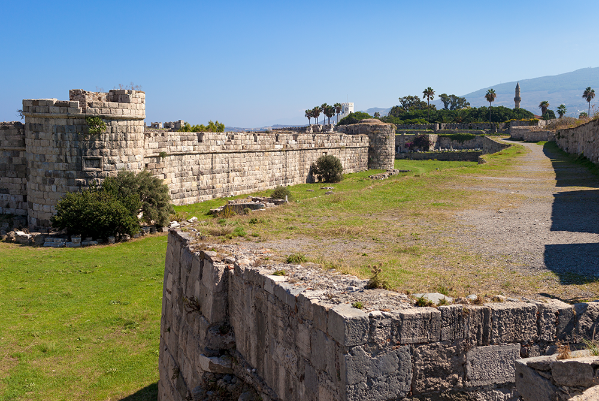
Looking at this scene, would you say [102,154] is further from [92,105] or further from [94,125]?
[92,105]

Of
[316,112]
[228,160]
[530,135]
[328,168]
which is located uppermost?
[316,112]

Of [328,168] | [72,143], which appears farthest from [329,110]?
[72,143]

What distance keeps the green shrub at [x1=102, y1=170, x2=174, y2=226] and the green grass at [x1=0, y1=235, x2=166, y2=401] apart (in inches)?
106

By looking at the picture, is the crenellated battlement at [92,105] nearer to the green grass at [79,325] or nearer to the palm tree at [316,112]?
the green grass at [79,325]

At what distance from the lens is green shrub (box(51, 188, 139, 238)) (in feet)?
48.0

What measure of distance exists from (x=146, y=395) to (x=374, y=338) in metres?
5.38

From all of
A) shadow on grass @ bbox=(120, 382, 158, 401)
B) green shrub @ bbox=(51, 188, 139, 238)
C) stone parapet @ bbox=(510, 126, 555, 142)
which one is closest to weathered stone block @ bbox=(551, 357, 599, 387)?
shadow on grass @ bbox=(120, 382, 158, 401)

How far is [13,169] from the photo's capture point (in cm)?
1767

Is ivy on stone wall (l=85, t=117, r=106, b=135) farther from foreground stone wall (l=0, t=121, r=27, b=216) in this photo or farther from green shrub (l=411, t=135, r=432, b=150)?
green shrub (l=411, t=135, r=432, b=150)

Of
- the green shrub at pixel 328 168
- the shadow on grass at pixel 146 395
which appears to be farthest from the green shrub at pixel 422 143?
the shadow on grass at pixel 146 395

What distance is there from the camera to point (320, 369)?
12.5 ft

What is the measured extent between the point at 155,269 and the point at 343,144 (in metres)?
21.7

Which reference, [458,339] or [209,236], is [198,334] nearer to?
[209,236]

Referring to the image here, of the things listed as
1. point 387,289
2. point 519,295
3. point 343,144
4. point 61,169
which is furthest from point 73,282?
point 343,144
